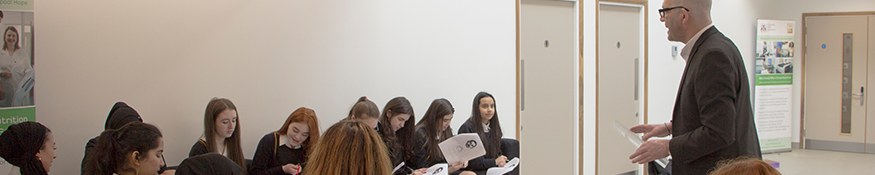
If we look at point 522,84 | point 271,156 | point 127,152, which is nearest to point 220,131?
point 271,156

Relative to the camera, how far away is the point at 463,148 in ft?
11.8

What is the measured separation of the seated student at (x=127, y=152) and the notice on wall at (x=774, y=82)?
314 inches

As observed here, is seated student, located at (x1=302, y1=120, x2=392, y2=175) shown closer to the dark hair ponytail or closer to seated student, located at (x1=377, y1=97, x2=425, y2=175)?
the dark hair ponytail

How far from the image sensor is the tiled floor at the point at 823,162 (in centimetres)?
664

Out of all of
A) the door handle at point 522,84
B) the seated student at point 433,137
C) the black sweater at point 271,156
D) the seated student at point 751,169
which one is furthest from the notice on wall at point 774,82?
the seated student at point 751,169

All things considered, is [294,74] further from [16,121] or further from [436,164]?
[16,121]

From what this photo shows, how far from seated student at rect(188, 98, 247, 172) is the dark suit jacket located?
2.43 metres

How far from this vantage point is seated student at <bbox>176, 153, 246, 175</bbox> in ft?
5.95

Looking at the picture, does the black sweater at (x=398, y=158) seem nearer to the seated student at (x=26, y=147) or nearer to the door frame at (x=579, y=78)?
the door frame at (x=579, y=78)

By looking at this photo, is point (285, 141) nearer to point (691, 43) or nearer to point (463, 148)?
point (463, 148)

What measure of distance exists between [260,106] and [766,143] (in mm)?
7446

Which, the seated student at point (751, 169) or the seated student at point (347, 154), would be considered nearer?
the seated student at point (751, 169)

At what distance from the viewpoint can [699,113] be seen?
77.4 inches

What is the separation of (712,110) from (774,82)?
7132mm
